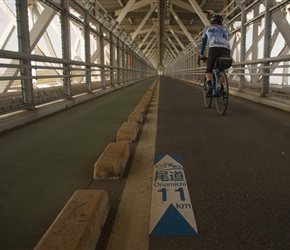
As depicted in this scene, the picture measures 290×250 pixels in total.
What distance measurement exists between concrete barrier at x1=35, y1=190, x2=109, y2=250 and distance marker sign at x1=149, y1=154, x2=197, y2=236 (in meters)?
0.32

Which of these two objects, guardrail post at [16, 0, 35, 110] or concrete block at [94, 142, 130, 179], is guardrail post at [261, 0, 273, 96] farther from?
concrete block at [94, 142, 130, 179]

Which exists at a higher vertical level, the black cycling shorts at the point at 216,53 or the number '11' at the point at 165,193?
the black cycling shorts at the point at 216,53

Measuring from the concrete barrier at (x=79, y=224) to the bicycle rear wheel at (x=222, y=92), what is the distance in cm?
434

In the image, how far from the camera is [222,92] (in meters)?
5.81

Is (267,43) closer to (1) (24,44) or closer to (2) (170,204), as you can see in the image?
(1) (24,44)

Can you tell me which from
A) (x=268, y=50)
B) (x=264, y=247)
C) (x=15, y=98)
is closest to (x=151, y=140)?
(x=264, y=247)

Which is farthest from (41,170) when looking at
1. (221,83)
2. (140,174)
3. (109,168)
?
(221,83)

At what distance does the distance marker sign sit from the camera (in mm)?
1681

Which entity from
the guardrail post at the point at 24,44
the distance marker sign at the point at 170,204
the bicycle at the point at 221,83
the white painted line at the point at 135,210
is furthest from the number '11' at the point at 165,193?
the guardrail post at the point at 24,44

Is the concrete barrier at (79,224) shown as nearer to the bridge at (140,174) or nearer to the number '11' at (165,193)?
the bridge at (140,174)

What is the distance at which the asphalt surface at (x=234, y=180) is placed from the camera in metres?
1.59

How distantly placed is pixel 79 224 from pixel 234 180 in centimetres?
141

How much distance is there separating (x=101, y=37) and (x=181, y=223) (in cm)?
1190

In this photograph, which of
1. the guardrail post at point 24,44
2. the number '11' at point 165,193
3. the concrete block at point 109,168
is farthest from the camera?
the guardrail post at point 24,44
